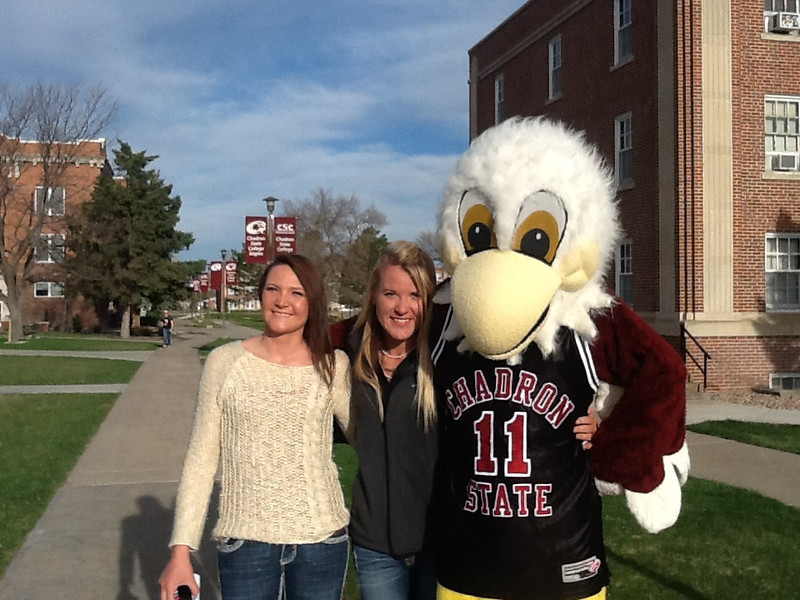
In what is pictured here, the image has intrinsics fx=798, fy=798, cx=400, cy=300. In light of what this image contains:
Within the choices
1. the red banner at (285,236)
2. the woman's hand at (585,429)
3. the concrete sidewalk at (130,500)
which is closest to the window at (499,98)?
the red banner at (285,236)

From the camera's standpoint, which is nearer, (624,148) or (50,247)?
(624,148)

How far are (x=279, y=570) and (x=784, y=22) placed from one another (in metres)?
15.6

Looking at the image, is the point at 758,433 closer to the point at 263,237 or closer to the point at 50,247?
the point at 263,237

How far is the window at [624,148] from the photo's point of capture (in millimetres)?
16203

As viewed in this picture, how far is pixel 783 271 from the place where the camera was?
1507 centimetres

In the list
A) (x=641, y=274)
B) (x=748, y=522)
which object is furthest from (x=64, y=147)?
(x=748, y=522)

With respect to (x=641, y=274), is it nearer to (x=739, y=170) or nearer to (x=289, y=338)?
(x=739, y=170)

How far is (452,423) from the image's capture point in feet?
7.72

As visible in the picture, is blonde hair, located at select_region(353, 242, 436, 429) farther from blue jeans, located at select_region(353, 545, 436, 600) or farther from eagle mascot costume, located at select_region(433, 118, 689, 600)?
blue jeans, located at select_region(353, 545, 436, 600)

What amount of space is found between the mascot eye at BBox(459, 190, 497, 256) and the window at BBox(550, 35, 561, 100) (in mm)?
17513

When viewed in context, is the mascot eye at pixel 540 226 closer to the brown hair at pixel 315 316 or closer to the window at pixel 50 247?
the brown hair at pixel 315 316

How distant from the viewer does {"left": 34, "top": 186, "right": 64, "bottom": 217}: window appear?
107 feet

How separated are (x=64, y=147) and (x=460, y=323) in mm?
33895

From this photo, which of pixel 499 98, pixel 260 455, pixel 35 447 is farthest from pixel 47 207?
pixel 260 455
